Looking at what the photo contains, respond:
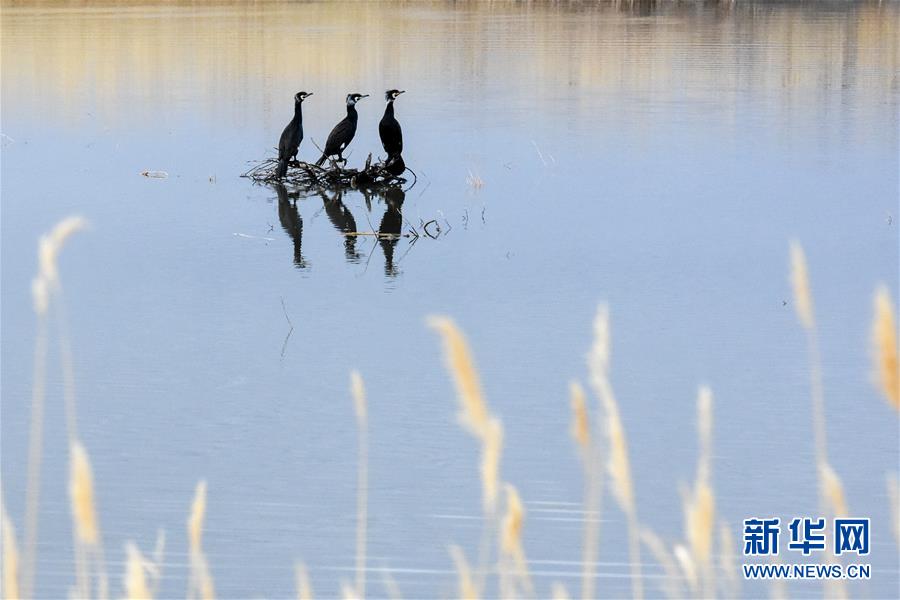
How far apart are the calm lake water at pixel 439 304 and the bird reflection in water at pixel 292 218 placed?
0.16 feet

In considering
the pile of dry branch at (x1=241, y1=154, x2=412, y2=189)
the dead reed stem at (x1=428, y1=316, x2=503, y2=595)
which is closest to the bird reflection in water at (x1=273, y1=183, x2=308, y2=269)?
the pile of dry branch at (x1=241, y1=154, x2=412, y2=189)

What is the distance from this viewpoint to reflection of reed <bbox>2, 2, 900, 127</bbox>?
16.7m

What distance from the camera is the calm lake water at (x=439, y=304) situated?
4176 millimetres

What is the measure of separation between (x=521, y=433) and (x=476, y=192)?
5.65 meters

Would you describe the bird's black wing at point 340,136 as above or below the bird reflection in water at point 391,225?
above

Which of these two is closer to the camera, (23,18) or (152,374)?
(152,374)

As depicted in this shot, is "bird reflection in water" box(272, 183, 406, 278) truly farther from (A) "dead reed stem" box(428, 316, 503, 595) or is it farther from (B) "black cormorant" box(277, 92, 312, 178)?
(A) "dead reed stem" box(428, 316, 503, 595)

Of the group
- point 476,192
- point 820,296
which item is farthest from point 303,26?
point 820,296

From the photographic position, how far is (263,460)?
4594 millimetres

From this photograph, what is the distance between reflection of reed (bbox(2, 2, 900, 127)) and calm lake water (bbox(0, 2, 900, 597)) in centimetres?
24

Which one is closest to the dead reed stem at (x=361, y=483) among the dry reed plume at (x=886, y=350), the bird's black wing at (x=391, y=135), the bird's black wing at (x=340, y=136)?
the dry reed plume at (x=886, y=350)

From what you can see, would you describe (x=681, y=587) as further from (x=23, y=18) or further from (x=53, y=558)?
(x=23, y=18)

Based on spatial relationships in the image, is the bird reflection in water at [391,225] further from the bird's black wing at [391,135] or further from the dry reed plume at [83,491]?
the dry reed plume at [83,491]

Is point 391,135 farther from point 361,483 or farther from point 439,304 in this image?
point 361,483
